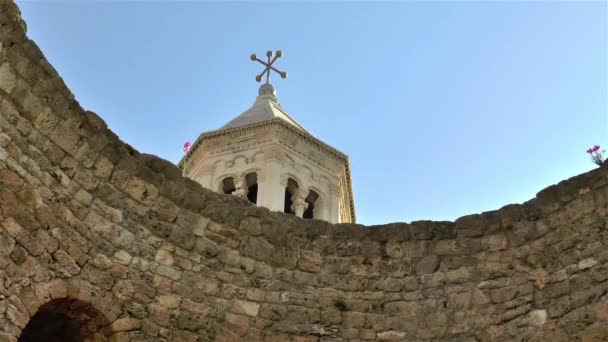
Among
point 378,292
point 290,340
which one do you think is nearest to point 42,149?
point 290,340

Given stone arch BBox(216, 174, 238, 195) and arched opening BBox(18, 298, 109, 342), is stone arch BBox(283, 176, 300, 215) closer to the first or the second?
stone arch BBox(216, 174, 238, 195)

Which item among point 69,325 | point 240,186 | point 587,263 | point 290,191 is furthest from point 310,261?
point 290,191

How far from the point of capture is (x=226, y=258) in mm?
6750

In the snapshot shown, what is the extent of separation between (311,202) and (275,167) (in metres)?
1.69

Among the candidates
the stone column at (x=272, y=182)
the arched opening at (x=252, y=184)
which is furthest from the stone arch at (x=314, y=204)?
the arched opening at (x=252, y=184)

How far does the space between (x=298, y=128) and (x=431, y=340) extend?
16.5 m

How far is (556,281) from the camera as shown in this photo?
20.6 ft

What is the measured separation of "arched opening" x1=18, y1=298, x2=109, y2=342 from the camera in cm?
559

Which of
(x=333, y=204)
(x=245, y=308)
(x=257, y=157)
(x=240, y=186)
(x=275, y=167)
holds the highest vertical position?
(x=257, y=157)

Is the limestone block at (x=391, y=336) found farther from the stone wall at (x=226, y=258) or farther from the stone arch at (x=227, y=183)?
the stone arch at (x=227, y=183)

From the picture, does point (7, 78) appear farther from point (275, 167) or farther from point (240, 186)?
point (275, 167)

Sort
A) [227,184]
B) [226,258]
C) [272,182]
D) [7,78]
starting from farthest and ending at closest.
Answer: [227,184]
[272,182]
[226,258]
[7,78]

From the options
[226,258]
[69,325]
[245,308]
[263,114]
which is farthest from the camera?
[263,114]

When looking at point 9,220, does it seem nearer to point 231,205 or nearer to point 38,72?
point 38,72
